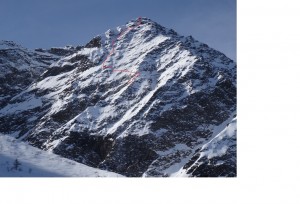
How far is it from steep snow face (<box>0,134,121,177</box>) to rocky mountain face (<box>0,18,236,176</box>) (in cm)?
4102

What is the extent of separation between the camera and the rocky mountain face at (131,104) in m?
73.2

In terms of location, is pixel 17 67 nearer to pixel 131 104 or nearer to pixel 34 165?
pixel 131 104

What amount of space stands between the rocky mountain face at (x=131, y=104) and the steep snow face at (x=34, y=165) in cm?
4102

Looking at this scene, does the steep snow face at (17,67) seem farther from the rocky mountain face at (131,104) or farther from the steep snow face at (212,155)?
the steep snow face at (212,155)

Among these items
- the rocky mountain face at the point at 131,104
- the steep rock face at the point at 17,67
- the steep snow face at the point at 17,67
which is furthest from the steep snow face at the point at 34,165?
the steep snow face at the point at 17,67

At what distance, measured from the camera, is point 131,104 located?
90375mm

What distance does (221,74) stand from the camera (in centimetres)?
8938

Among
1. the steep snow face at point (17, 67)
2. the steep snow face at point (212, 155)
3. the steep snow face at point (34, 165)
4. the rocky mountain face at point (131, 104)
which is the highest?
the steep snow face at point (17, 67)
